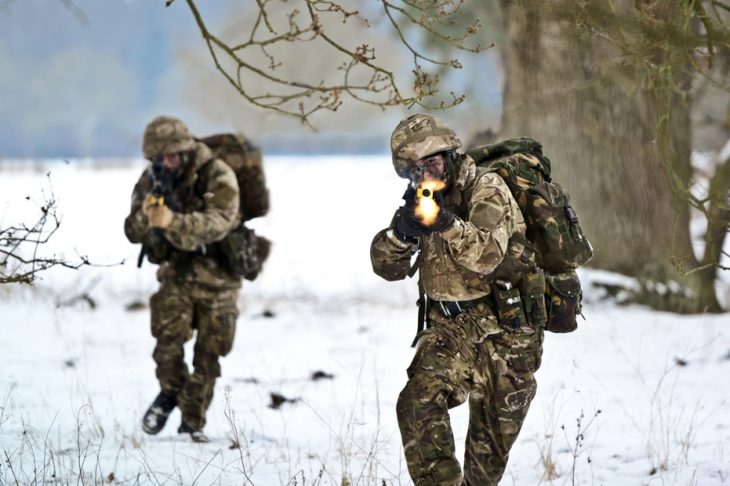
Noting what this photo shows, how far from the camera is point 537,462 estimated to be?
5117 mm

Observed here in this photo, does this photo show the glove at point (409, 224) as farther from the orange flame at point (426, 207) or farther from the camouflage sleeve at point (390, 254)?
the camouflage sleeve at point (390, 254)

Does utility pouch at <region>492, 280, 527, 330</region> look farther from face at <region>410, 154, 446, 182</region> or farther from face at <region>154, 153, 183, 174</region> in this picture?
face at <region>154, 153, 183, 174</region>

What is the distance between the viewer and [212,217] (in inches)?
218

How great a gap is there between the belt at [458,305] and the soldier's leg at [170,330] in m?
2.43

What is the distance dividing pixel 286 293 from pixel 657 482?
7947 mm

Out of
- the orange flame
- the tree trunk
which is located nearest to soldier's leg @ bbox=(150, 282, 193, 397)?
the orange flame

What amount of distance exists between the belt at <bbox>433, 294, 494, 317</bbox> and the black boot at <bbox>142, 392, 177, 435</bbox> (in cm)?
263

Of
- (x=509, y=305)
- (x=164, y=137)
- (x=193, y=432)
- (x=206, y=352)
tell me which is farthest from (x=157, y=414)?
(x=509, y=305)

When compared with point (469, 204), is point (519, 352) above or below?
below

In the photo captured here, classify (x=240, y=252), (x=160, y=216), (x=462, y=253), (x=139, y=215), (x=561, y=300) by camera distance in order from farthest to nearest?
(x=240, y=252)
(x=139, y=215)
(x=160, y=216)
(x=561, y=300)
(x=462, y=253)

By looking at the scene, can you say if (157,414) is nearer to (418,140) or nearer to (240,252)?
(240,252)

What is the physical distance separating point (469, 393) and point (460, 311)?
0.39m

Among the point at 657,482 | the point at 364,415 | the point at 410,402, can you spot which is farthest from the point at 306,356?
the point at 410,402

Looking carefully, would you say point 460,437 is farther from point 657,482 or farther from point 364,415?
point 657,482
